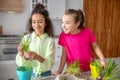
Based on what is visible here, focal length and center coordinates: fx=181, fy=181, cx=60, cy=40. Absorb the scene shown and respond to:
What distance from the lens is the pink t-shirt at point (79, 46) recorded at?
1.43m

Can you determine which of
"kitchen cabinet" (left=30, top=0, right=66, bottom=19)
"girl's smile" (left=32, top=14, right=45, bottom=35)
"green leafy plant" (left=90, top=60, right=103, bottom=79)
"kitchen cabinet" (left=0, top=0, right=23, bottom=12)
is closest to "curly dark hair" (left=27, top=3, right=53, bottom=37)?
"girl's smile" (left=32, top=14, right=45, bottom=35)

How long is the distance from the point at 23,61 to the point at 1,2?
106 inches

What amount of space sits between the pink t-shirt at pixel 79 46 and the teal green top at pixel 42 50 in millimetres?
177

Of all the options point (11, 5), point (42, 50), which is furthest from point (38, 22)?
point (11, 5)

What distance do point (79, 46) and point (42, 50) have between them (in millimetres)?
317

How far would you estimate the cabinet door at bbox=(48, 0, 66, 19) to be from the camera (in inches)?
152

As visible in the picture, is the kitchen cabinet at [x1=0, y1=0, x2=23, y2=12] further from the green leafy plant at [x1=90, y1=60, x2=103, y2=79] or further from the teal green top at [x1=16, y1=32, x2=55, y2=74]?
the green leafy plant at [x1=90, y1=60, x2=103, y2=79]

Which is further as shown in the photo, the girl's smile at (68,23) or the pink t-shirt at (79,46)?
the pink t-shirt at (79,46)

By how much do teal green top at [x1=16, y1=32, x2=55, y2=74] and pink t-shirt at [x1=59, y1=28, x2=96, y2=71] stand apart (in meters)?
0.18

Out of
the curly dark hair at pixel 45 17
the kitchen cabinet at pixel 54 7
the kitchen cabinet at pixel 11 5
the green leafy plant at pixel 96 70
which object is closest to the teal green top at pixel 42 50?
the curly dark hair at pixel 45 17

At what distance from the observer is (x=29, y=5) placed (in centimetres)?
398

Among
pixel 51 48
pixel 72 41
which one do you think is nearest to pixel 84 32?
pixel 72 41

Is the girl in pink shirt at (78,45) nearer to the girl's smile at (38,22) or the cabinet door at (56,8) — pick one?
the girl's smile at (38,22)

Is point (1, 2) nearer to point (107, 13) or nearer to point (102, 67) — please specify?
point (107, 13)
